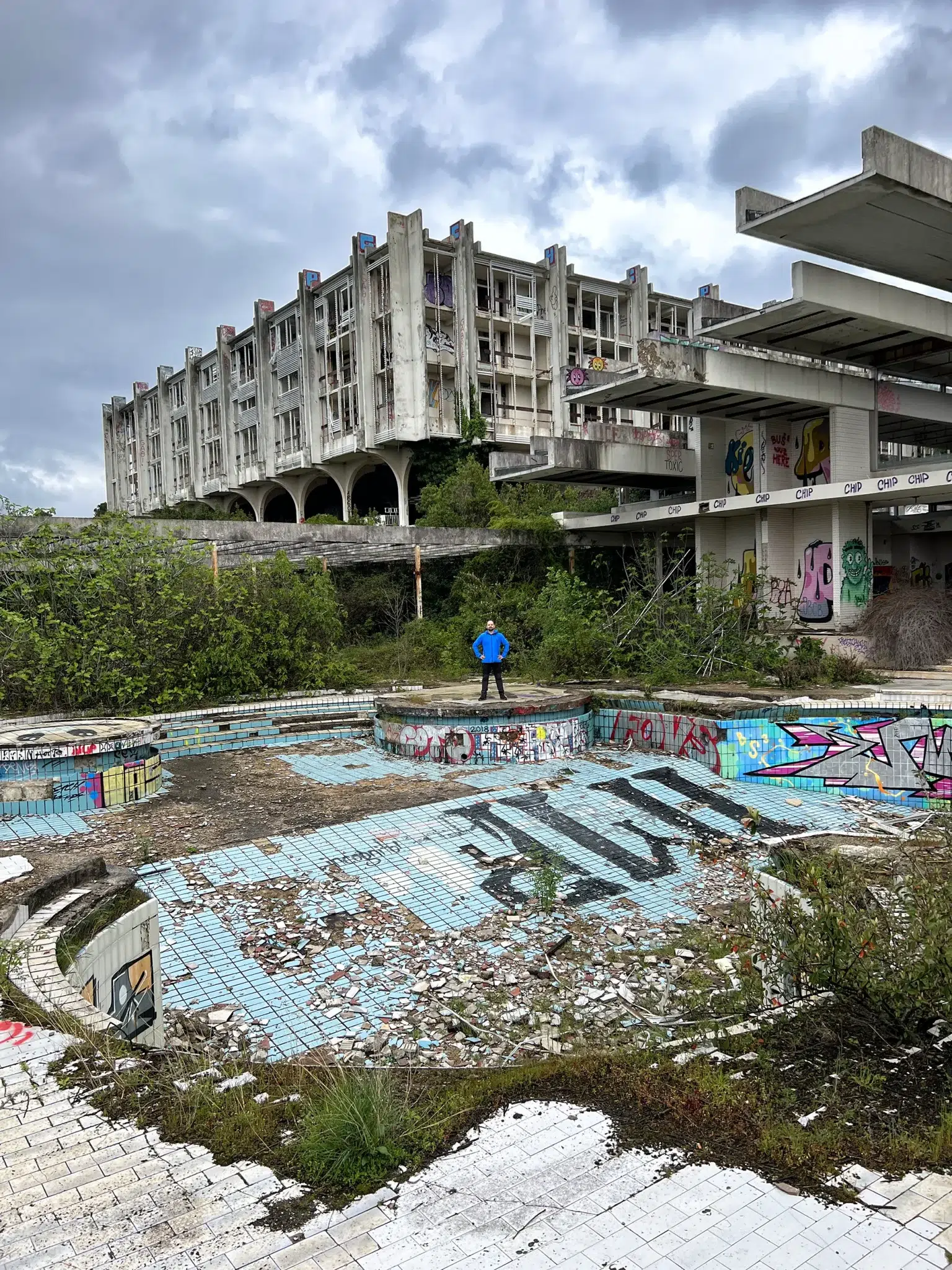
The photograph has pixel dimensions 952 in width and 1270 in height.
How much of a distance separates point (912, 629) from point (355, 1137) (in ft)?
48.1

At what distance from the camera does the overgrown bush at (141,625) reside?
1260 cm

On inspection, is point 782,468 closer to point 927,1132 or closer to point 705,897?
point 705,897

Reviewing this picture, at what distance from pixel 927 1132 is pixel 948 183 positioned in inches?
534

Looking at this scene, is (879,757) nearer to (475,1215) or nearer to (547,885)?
(547,885)

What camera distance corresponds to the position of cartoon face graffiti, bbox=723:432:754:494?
20578 millimetres

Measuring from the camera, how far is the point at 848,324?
15.0 metres

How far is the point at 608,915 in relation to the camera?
265 inches

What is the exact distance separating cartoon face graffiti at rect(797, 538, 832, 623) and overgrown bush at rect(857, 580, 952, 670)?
122cm

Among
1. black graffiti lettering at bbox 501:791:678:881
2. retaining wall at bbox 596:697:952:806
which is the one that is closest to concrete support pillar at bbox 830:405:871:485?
retaining wall at bbox 596:697:952:806

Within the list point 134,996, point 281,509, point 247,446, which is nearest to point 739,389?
point 134,996

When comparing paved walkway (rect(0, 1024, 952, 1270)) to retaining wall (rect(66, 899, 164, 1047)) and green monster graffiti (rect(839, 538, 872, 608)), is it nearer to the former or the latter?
retaining wall (rect(66, 899, 164, 1047))

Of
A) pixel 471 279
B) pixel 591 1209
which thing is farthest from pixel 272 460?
pixel 591 1209

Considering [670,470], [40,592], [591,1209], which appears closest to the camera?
[591,1209]

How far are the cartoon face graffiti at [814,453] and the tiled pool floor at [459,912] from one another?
428 inches
